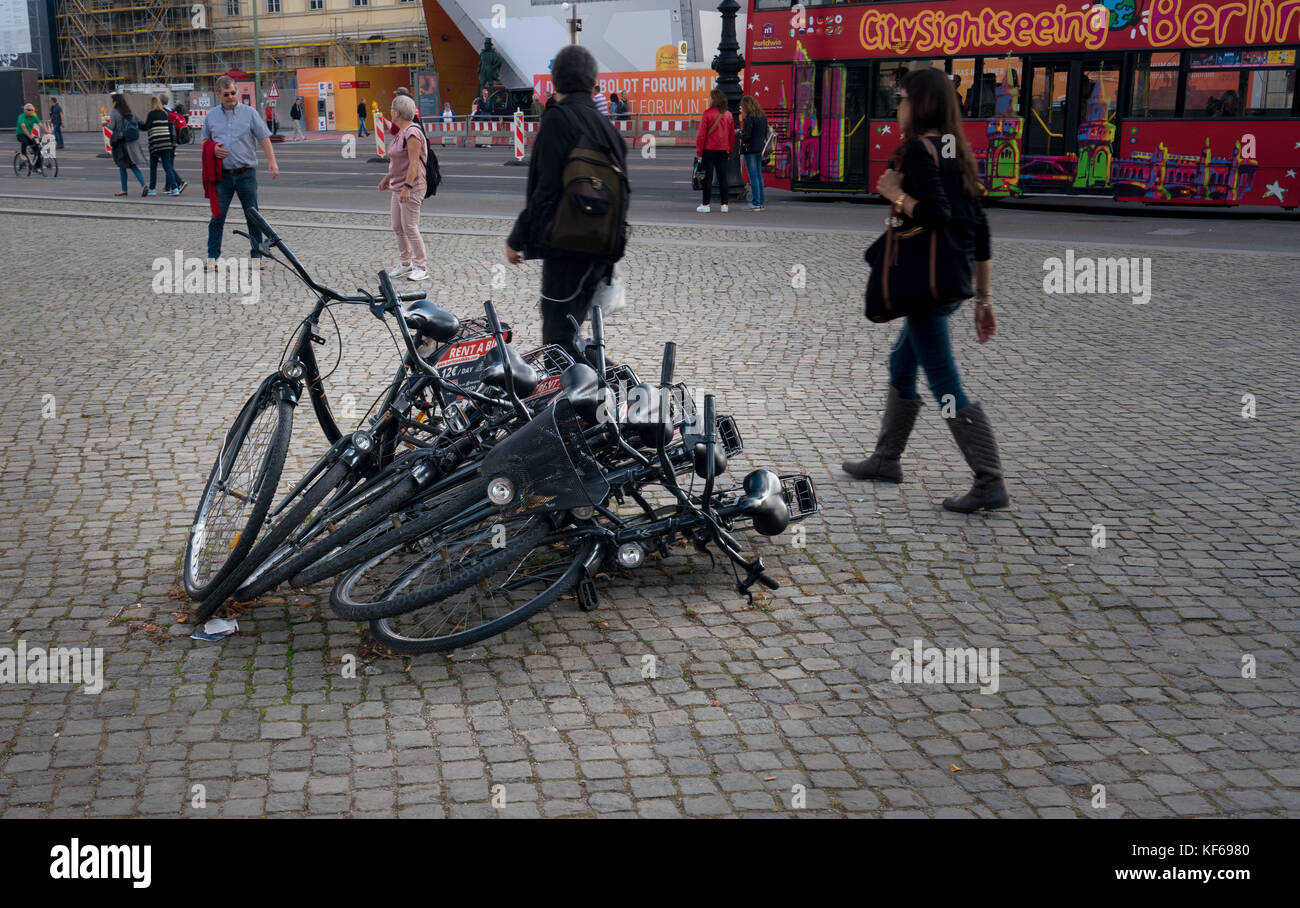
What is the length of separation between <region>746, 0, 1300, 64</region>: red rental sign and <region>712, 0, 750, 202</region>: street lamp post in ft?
1.47

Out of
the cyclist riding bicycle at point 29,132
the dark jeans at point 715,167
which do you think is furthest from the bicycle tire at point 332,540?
the cyclist riding bicycle at point 29,132

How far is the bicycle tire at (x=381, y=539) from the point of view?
4062mm

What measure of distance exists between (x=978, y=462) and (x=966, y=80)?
48.2 feet

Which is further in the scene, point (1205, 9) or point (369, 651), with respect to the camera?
point (1205, 9)

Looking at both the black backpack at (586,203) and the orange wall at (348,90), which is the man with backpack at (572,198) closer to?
the black backpack at (586,203)

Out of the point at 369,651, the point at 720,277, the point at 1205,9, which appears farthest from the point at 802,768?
the point at 1205,9

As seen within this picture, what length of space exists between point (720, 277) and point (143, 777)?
9320 millimetres

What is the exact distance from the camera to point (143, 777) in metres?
3.29

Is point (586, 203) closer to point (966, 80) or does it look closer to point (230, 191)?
point (230, 191)

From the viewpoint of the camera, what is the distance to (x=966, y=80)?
1866 cm

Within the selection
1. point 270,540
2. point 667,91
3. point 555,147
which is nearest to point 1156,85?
point 555,147

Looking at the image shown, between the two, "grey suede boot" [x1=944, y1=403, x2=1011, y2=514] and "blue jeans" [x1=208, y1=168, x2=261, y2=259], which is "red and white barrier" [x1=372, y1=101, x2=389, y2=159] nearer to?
"blue jeans" [x1=208, y1=168, x2=261, y2=259]

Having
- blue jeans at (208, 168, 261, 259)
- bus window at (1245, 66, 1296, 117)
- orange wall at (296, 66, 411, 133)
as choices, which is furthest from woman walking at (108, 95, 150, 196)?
orange wall at (296, 66, 411, 133)
